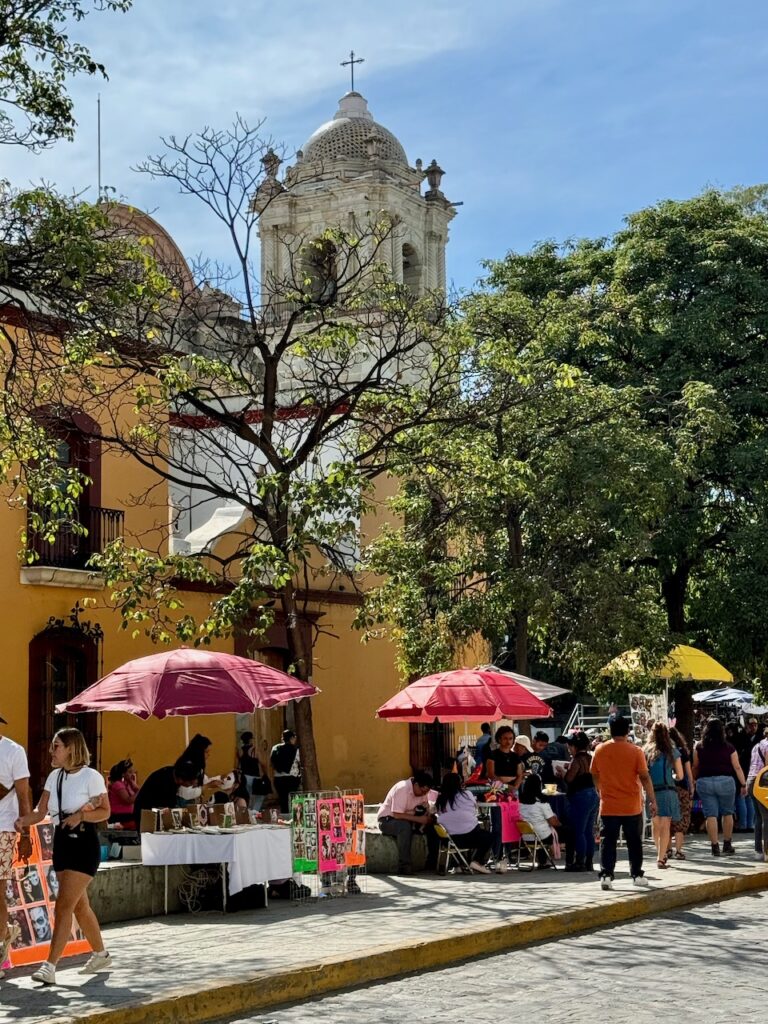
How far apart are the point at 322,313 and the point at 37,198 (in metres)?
4.39

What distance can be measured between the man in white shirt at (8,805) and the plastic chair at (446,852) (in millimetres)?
6848

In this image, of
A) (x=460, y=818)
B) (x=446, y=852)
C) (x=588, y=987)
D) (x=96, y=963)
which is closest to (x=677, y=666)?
(x=460, y=818)

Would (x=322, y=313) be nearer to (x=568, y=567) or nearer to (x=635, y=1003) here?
(x=568, y=567)

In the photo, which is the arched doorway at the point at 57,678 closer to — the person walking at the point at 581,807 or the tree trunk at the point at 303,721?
the tree trunk at the point at 303,721

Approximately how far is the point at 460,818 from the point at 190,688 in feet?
11.5

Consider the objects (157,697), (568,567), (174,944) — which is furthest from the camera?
(568,567)

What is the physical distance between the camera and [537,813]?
16.0 metres

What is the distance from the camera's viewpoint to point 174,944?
1070 centimetres

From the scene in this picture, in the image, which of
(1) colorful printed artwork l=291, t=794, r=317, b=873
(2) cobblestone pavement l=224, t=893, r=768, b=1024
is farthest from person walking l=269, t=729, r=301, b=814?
(2) cobblestone pavement l=224, t=893, r=768, b=1024

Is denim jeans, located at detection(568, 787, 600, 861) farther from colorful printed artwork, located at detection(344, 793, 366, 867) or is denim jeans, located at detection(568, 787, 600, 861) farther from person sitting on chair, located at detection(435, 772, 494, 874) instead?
colorful printed artwork, located at detection(344, 793, 366, 867)

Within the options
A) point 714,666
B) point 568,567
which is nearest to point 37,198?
point 568,567

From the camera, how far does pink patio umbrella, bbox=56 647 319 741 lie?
13.5 meters

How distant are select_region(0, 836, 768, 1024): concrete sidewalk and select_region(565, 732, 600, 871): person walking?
0.29 meters

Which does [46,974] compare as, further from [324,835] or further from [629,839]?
[629,839]
